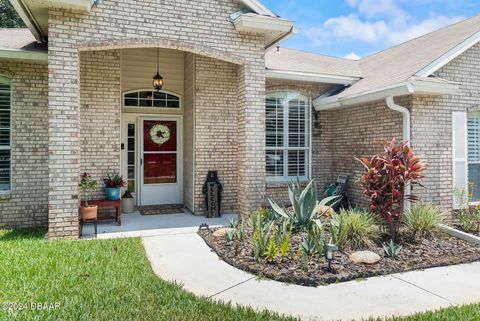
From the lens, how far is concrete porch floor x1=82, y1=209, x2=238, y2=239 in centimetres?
682

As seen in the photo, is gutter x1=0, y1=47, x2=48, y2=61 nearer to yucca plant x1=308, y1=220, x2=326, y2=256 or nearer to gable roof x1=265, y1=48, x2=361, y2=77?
gable roof x1=265, y1=48, x2=361, y2=77

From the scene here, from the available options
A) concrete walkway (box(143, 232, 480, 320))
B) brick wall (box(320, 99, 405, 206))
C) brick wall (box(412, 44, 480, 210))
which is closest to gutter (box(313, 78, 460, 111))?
brick wall (box(412, 44, 480, 210))

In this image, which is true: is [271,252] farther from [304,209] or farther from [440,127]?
[440,127]

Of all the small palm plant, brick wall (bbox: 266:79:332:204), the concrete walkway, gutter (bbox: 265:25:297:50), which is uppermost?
gutter (bbox: 265:25:297:50)

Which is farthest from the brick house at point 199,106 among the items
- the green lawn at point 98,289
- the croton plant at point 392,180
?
the croton plant at point 392,180

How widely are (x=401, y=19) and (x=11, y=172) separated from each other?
21110mm

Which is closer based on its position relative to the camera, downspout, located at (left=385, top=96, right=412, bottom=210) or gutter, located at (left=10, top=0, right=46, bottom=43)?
gutter, located at (left=10, top=0, right=46, bottom=43)

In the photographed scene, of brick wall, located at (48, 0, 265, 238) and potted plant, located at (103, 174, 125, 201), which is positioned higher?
brick wall, located at (48, 0, 265, 238)

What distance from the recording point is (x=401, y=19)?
814 inches

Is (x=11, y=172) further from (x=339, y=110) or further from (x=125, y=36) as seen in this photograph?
(x=339, y=110)

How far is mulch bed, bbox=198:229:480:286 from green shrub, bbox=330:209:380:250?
0.59 feet

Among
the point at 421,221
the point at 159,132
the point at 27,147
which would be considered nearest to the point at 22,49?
the point at 27,147

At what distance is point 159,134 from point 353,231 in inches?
232

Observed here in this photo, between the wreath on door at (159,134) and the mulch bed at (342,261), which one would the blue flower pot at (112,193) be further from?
the mulch bed at (342,261)
